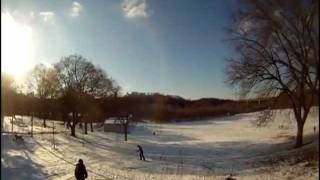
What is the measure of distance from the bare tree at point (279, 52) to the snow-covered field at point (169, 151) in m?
0.60

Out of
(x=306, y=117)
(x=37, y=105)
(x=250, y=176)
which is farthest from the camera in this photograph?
(x=37, y=105)

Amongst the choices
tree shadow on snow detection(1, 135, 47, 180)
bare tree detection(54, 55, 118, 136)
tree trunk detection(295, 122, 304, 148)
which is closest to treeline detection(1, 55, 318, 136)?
bare tree detection(54, 55, 118, 136)

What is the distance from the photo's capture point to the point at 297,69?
325 inches

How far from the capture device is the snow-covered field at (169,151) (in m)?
10.3

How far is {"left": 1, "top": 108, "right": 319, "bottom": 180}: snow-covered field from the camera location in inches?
404

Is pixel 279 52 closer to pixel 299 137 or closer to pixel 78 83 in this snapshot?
pixel 299 137

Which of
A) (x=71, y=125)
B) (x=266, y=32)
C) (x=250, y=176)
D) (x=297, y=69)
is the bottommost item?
(x=250, y=176)

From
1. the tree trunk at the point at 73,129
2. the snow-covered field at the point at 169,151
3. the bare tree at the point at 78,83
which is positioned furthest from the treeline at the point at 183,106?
the tree trunk at the point at 73,129

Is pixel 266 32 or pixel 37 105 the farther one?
pixel 37 105

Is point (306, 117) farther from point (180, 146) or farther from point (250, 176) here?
point (180, 146)

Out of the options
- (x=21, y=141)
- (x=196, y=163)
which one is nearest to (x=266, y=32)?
(x=196, y=163)

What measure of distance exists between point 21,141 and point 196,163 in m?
5.48

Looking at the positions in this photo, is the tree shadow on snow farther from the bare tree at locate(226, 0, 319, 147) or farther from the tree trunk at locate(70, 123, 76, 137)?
the bare tree at locate(226, 0, 319, 147)

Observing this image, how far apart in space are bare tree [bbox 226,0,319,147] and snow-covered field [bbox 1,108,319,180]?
604 mm
